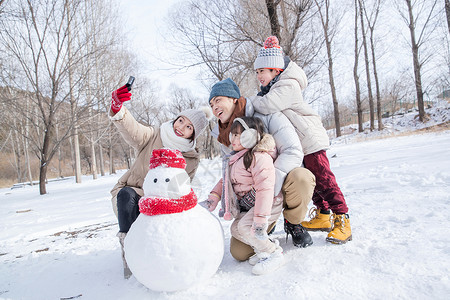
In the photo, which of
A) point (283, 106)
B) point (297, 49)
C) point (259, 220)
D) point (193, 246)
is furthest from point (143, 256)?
point (297, 49)

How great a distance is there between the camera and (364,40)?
17.2 m

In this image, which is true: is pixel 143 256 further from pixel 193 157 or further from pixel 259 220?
pixel 193 157

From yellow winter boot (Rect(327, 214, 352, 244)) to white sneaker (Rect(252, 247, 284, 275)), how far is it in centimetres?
43

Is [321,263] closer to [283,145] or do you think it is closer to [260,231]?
[260,231]

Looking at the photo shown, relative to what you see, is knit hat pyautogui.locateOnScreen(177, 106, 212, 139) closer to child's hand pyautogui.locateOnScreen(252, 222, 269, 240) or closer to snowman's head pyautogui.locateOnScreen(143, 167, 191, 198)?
snowman's head pyautogui.locateOnScreen(143, 167, 191, 198)

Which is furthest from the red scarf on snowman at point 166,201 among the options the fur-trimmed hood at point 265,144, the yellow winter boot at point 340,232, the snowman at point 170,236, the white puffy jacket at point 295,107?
the yellow winter boot at point 340,232

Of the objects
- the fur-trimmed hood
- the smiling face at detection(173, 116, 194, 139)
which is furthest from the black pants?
the fur-trimmed hood

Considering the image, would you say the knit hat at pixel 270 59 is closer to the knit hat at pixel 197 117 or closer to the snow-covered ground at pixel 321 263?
the knit hat at pixel 197 117

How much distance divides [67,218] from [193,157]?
341cm

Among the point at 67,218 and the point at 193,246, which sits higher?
the point at 193,246

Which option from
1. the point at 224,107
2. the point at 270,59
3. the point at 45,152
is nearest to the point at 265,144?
the point at 224,107

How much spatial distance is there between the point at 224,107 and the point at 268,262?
3.82ft

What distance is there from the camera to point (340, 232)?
1.88 meters

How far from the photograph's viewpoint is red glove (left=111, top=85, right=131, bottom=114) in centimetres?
193
